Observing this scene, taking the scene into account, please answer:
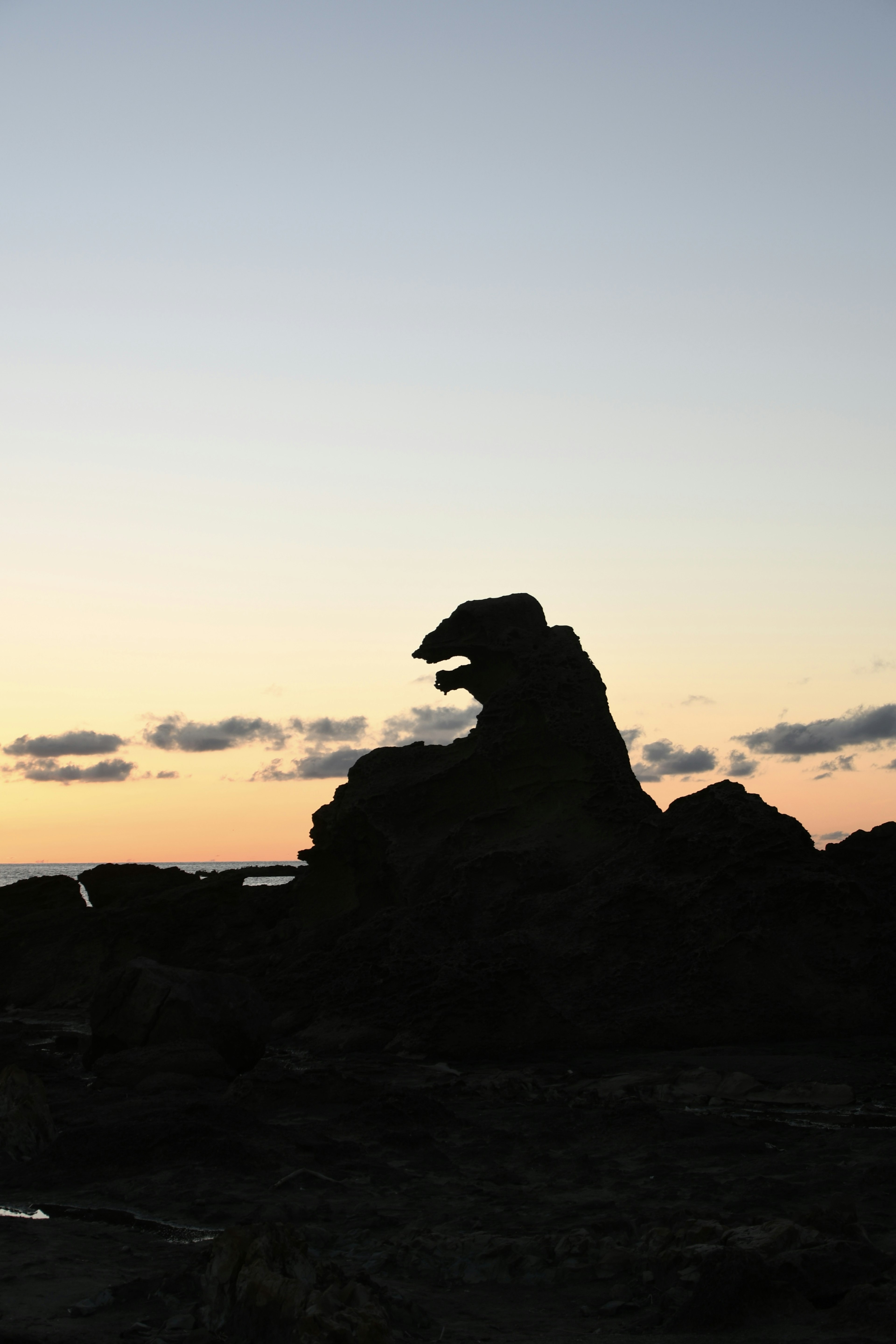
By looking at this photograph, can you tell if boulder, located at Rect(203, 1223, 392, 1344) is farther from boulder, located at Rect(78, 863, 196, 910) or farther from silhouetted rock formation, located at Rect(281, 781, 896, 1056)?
boulder, located at Rect(78, 863, 196, 910)

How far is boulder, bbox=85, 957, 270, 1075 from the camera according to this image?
12.6m

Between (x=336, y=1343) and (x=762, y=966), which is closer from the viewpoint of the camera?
(x=336, y=1343)

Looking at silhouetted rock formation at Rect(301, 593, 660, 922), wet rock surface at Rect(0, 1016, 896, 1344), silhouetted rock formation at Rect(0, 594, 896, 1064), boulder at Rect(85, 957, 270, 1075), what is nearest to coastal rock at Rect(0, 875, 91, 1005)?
silhouetted rock formation at Rect(0, 594, 896, 1064)

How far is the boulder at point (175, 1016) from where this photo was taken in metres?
12.6

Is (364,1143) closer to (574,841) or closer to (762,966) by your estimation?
(762,966)

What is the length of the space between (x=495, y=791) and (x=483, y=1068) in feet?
23.7

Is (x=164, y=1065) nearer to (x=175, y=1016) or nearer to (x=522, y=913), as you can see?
(x=175, y=1016)

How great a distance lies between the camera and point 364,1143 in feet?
30.1

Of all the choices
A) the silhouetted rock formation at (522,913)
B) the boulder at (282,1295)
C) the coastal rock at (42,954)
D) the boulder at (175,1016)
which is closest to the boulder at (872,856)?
the silhouetted rock formation at (522,913)

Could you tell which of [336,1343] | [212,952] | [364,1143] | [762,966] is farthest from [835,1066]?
[212,952]

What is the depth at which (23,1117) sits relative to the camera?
29.5 feet

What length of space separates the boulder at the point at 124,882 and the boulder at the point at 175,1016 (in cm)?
1299

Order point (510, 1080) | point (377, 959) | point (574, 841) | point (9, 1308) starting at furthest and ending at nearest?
point (574, 841) < point (377, 959) < point (510, 1080) < point (9, 1308)

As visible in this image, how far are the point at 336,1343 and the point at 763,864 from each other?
495 inches
